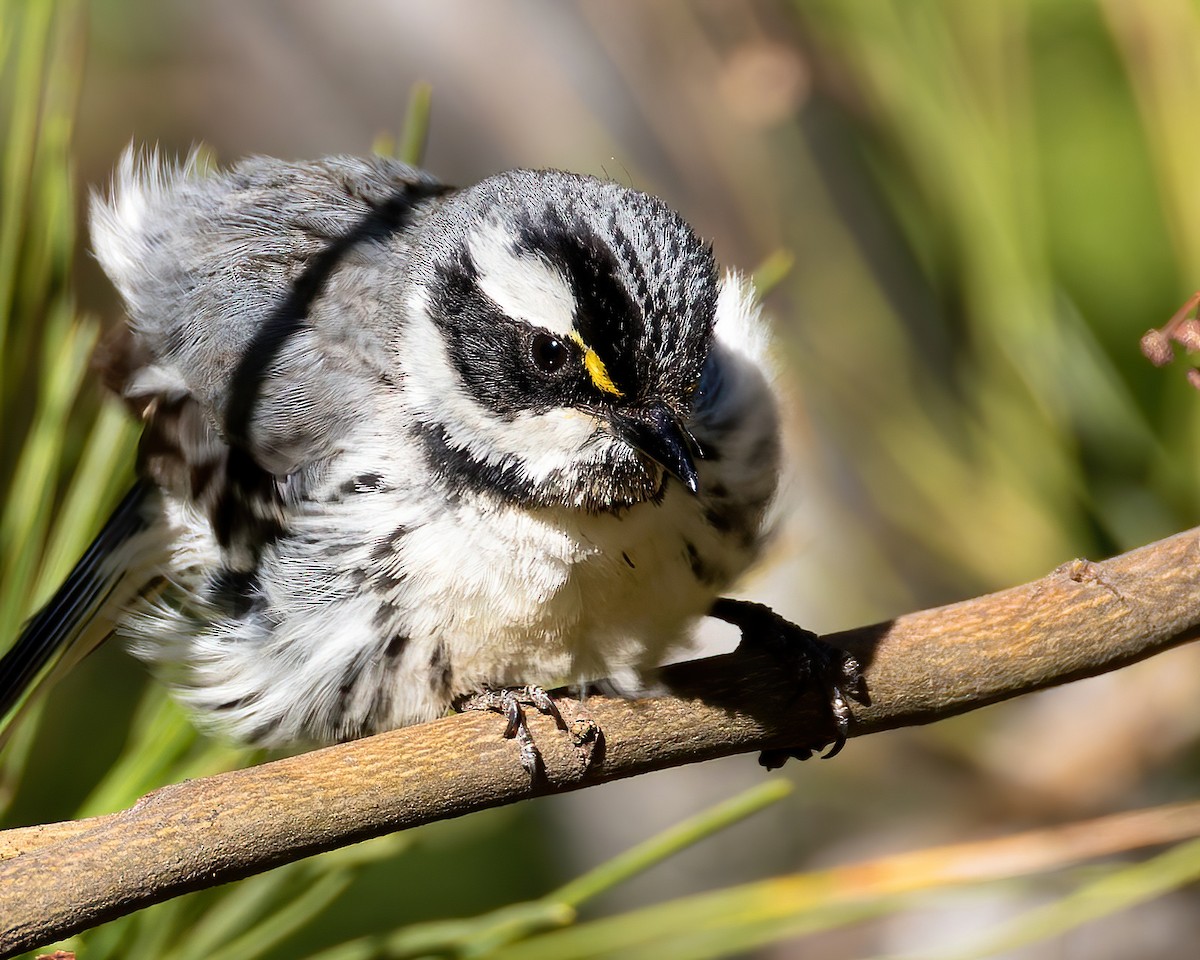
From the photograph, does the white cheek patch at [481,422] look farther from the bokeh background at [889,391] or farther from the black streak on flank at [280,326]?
the bokeh background at [889,391]

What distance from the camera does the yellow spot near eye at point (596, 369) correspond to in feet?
5.28

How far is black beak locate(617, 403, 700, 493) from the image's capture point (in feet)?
5.15

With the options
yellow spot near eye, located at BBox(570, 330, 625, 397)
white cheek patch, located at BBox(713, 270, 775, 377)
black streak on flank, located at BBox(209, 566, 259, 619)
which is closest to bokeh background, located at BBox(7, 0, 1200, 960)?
white cheek patch, located at BBox(713, 270, 775, 377)

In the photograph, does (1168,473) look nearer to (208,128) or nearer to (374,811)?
(374,811)

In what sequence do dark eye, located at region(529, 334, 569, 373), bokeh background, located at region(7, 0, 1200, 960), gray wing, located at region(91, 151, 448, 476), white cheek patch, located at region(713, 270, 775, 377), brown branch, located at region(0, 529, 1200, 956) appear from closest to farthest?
1. brown branch, located at region(0, 529, 1200, 956)
2. bokeh background, located at region(7, 0, 1200, 960)
3. dark eye, located at region(529, 334, 569, 373)
4. gray wing, located at region(91, 151, 448, 476)
5. white cheek patch, located at region(713, 270, 775, 377)

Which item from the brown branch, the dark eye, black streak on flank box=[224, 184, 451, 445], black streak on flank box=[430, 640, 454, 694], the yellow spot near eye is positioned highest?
black streak on flank box=[224, 184, 451, 445]

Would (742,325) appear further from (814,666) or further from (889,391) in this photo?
(814,666)

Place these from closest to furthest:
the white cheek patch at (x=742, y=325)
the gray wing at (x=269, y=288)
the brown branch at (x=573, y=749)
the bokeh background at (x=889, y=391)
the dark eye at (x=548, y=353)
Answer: the brown branch at (x=573, y=749) → the bokeh background at (x=889, y=391) → the dark eye at (x=548, y=353) → the gray wing at (x=269, y=288) → the white cheek patch at (x=742, y=325)

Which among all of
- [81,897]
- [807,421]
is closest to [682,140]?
[807,421]

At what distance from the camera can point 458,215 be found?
184 centimetres

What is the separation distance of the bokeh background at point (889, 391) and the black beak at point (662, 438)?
0.24 metres

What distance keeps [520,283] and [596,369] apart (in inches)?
6.5

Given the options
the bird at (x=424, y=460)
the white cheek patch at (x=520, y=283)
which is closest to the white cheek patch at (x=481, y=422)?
the bird at (x=424, y=460)

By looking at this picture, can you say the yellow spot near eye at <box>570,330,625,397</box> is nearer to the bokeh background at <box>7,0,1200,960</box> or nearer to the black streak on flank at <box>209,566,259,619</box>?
the bokeh background at <box>7,0,1200,960</box>
